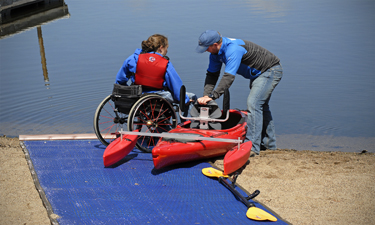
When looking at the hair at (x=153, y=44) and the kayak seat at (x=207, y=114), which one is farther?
the hair at (x=153, y=44)

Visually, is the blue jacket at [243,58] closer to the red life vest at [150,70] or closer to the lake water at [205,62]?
the red life vest at [150,70]

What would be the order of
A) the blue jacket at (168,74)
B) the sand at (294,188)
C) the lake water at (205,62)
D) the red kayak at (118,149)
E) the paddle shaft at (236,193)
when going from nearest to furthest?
the sand at (294,188) < the paddle shaft at (236,193) < the red kayak at (118,149) < the blue jacket at (168,74) < the lake water at (205,62)

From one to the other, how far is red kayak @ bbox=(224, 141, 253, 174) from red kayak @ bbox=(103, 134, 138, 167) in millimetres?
1130

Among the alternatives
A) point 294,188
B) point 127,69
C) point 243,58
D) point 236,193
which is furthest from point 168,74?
point 294,188

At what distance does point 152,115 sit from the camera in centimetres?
536

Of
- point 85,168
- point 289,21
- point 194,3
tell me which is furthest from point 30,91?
point 194,3

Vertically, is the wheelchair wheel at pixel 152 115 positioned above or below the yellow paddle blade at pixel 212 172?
above

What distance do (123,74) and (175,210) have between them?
2.27 m

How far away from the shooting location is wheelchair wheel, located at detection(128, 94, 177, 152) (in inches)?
203

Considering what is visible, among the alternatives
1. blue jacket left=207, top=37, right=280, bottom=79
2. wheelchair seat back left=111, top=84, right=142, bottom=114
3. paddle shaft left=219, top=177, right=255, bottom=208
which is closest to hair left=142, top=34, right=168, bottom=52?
wheelchair seat back left=111, top=84, right=142, bottom=114

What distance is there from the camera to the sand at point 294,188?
392 centimetres

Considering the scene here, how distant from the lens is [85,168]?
192 inches

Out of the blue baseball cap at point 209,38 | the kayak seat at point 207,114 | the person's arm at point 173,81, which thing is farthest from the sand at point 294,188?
the blue baseball cap at point 209,38

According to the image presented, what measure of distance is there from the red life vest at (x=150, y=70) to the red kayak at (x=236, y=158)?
1.27m
